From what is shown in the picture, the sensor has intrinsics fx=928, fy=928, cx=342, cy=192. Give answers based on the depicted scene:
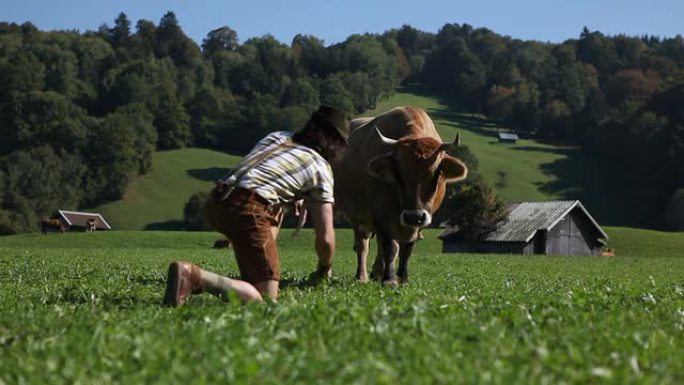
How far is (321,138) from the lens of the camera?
397 inches

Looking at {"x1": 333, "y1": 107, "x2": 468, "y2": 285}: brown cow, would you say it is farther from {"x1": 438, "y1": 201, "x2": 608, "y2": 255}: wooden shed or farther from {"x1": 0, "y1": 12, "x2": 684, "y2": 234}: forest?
{"x1": 0, "y1": 12, "x2": 684, "y2": 234}: forest

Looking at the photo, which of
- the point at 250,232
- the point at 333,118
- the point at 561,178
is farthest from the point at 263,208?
the point at 561,178

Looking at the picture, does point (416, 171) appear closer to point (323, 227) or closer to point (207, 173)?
point (323, 227)

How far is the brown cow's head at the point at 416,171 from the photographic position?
1311 cm

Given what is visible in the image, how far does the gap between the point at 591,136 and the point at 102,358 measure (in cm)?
17202

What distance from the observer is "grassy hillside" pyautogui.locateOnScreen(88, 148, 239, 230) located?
120 metres

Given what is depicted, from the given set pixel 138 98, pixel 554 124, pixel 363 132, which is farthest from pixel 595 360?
pixel 554 124

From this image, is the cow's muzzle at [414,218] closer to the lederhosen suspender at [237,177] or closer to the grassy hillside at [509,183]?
the lederhosen suspender at [237,177]

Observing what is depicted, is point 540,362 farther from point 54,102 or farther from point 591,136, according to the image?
point 591,136

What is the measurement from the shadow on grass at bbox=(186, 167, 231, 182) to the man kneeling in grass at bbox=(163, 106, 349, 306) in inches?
4899

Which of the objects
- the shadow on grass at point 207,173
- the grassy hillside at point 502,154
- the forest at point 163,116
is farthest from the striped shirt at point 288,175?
the shadow on grass at point 207,173

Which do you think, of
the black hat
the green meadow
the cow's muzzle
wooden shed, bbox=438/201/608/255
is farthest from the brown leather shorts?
wooden shed, bbox=438/201/608/255

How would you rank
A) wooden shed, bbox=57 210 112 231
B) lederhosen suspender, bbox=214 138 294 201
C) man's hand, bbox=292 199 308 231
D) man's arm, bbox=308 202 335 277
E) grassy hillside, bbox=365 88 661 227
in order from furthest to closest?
1. grassy hillside, bbox=365 88 661 227
2. wooden shed, bbox=57 210 112 231
3. man's hand, bbox=292 199 308 231
4. man's arm, bbox=308 202 335 277
5. lederhosen suspender, bbox=214 138 294 201

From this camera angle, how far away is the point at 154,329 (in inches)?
252
